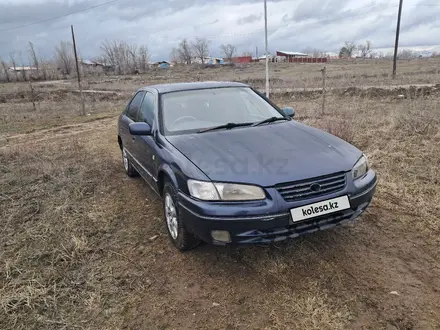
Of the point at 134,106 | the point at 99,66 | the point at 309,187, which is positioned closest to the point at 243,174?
the point at 309,187

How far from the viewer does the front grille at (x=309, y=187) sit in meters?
2.39

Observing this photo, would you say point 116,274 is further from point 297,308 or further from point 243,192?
point 297,308

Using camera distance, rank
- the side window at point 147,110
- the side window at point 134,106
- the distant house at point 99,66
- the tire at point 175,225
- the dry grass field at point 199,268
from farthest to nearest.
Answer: the distant house at point 99,66
the side window at point 134,106
the side window at point 147,110
the tire at point 175,225
the dry grass field at point 199,268

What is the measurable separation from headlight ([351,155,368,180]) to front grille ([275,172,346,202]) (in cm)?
21

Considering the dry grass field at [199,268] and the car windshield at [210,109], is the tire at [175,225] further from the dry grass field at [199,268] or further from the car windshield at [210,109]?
the car windshield at [210,109]

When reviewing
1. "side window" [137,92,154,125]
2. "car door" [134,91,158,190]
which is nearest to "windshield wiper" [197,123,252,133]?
"car door" [134,91,158,190]

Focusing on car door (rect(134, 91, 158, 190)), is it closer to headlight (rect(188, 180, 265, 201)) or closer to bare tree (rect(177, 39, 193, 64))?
headlight (rect(188, 180, 265, 201))

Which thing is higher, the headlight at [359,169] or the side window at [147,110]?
the side window at [147,110]

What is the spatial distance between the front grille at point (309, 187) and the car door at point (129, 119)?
2584 millimetres

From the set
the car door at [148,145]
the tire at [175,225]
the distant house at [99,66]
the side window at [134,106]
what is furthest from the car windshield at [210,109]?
the distant house at [99,66]

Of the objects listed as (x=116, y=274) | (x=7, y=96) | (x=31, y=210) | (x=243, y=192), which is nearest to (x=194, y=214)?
(x=243, y=192)

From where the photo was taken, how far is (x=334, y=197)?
2508 mm

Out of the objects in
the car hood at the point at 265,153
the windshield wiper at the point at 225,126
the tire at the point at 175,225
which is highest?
the windshield wiper at the point at 225,126

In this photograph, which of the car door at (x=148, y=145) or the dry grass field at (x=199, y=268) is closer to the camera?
the dry grass field at (x=199, y=268)
